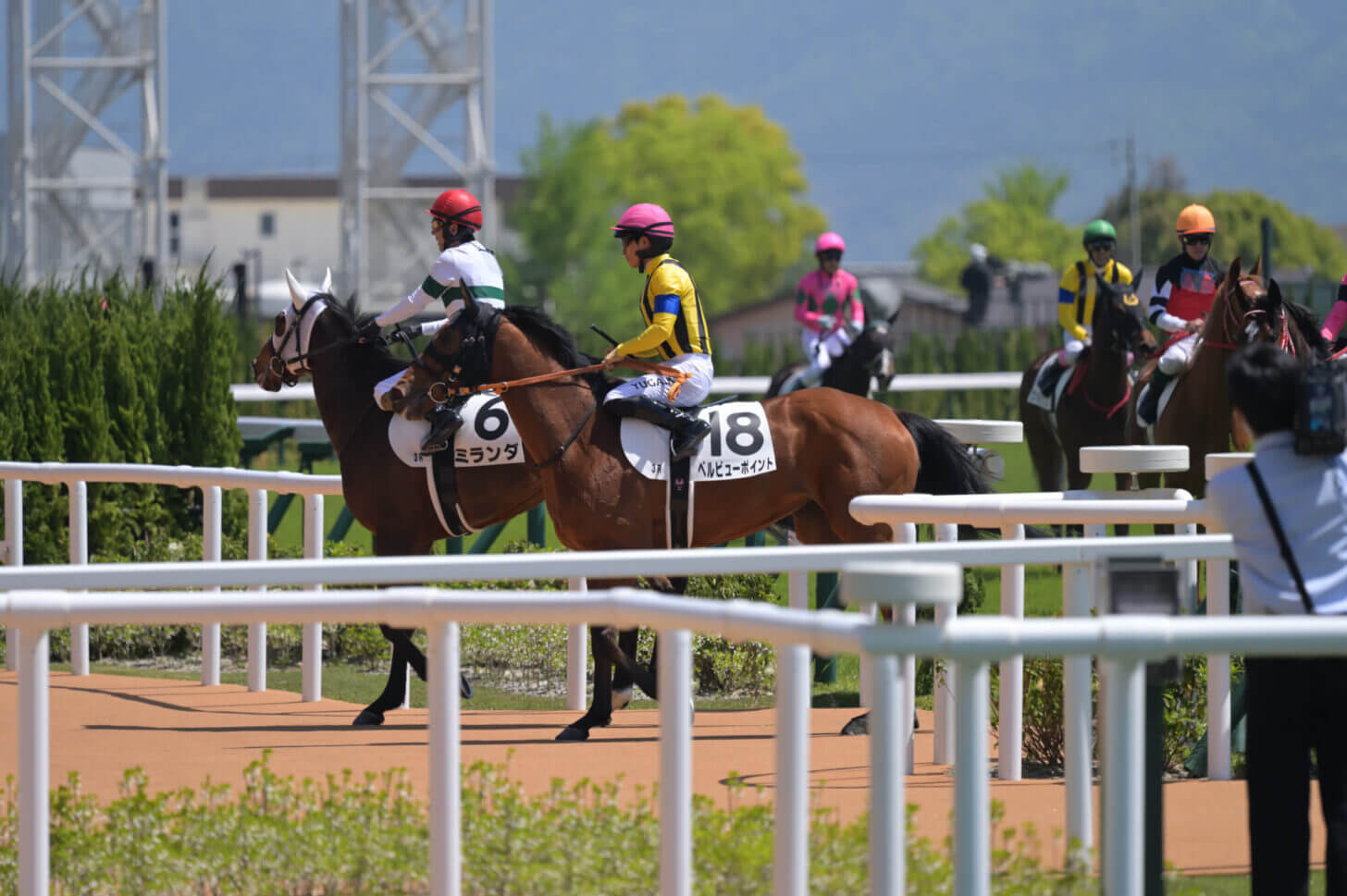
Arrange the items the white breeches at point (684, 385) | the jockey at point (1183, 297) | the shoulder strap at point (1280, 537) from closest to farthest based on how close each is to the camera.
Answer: the shoulder strap at point (1280, 537) → the white breeches at point (684, 385) → the jockey at point (1183, 297)

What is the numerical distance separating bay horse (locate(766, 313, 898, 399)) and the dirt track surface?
20.0 feet

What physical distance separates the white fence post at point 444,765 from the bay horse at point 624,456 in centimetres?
364

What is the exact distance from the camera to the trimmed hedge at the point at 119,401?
395 inches

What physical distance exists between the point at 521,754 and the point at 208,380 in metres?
4.85

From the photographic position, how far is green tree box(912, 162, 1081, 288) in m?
101

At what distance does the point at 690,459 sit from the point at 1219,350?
3.37 m

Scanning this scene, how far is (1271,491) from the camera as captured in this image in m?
3.99

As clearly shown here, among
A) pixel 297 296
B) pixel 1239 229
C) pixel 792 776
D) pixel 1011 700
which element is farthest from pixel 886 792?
pixel 1239 229

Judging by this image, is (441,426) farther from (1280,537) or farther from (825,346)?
(825,346)

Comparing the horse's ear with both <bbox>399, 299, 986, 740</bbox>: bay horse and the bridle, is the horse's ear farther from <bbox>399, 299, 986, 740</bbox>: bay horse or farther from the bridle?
<bbox>399, 299, 986, 740</bbox>: bay horse

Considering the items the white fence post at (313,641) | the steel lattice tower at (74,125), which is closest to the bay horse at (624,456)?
the white fence post at (313,641)

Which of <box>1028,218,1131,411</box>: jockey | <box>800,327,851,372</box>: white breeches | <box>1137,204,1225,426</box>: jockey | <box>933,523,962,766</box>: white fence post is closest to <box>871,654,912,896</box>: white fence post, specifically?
<box>933,523,962,766</box>: white fence post

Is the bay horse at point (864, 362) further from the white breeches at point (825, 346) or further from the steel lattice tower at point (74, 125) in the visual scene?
the steel lattice tower at point (74, 125)

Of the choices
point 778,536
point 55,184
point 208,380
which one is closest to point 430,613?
point 778,536
